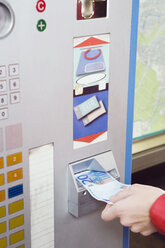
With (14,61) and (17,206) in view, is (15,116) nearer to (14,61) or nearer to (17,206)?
(14,61)

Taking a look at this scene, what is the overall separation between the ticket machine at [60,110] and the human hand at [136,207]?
0.37 ft

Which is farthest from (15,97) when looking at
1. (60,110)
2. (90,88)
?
(90,88)

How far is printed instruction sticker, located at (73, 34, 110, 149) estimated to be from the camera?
1200 millimetres

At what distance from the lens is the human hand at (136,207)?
122 cm

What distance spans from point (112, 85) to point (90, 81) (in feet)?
0.32

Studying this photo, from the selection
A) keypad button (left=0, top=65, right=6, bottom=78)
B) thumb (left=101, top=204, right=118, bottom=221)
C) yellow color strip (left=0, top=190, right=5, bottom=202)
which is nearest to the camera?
keypad button (left=0, top=65, right=6, bottom=78)

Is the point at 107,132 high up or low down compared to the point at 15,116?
down

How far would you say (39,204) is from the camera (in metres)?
1.22

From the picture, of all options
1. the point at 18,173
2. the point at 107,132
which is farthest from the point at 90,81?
the point at 18,173

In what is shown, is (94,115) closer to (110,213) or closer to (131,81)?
(131,81)

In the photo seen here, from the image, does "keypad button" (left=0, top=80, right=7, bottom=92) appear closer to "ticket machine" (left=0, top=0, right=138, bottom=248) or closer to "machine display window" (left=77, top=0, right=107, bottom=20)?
"ticket machine" (left=0, top=0, right=138, bottom=248)

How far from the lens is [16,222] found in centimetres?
118

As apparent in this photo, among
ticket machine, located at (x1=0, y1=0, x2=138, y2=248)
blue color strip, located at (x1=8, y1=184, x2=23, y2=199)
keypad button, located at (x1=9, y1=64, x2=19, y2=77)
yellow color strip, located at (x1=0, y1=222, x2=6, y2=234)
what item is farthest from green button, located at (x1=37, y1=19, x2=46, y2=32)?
yellow color strip, located at (x1=0, y1=222, x2=6, y2=234)

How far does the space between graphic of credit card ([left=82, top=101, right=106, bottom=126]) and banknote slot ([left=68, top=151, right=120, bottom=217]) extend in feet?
0.44
